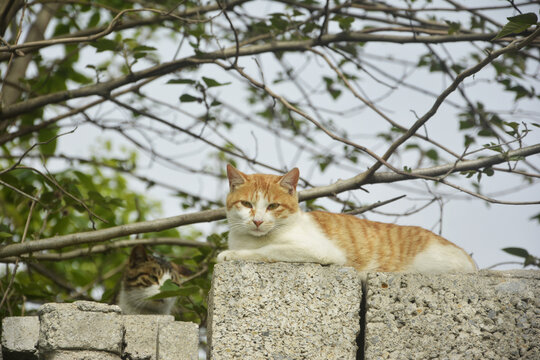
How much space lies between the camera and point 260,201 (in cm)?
354

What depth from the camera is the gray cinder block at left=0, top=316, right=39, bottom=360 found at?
303 centimetres

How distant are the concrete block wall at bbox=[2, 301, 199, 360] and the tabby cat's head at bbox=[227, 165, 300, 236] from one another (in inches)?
26.1

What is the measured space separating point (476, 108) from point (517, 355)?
3147 millimetres

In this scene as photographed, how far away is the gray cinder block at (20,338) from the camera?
3.03 m

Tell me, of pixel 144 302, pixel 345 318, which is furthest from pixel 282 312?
pixel 144 302

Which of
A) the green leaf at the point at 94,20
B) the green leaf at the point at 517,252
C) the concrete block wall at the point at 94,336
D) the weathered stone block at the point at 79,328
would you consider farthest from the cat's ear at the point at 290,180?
the green leaf at the point at 94,20

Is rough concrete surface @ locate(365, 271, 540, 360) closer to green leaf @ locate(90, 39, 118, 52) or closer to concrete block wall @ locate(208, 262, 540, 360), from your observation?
concrete block wall @ locate(208, 262, 540, 360)

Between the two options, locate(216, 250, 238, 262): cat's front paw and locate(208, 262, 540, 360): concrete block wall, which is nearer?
locate(208, 262, 540, 360): concrete block wall

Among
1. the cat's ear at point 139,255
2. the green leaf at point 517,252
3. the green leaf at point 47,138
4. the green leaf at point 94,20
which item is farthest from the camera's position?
the green leaf at point 94,20

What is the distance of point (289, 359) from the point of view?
2.67 meters

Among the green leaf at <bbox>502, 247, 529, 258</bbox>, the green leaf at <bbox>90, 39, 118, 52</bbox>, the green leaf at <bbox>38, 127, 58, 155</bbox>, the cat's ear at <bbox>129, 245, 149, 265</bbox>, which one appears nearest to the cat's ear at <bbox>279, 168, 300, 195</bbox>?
the green leaf at <bbox>502, 247, 529, 258</bbox>

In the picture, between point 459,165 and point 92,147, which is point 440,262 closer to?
point 459,165

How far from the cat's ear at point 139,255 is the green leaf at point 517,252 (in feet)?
9.45

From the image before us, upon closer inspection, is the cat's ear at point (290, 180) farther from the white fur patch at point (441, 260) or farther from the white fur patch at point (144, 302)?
the white fur patch at point (144, 302)
